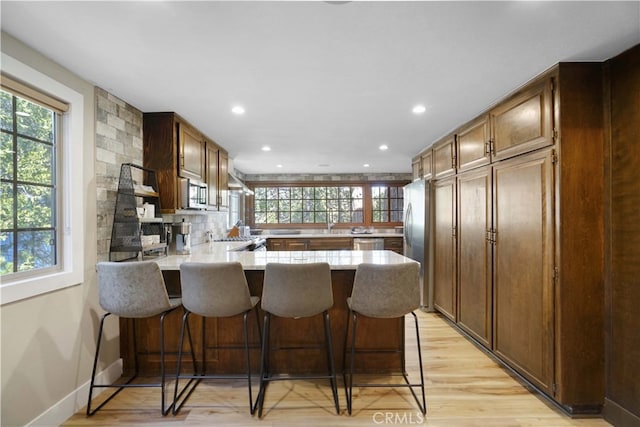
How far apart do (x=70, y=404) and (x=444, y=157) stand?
388 centimetres

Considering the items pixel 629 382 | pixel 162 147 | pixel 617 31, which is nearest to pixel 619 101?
pixel 617 31

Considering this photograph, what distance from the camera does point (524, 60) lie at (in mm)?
1772

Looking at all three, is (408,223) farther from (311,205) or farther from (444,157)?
(311,205)

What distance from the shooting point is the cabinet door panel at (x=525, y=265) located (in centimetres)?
192

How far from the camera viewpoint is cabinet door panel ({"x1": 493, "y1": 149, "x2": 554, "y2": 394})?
1919mm

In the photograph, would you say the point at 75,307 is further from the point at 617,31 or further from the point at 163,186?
the point at 617,31

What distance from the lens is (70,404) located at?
184 centimetres

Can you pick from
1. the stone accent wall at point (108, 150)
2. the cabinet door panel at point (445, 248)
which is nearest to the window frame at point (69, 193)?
the stone accent wall at point (108, 150)

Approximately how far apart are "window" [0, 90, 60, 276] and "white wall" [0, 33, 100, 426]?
0.18 meters

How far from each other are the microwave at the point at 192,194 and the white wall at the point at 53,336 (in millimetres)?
768

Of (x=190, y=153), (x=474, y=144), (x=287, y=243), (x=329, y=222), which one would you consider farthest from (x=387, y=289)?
(x=329, y=222)

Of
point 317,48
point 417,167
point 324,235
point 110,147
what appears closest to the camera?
point 317,48

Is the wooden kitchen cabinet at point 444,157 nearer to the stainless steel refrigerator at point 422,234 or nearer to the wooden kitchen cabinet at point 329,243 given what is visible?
the stainless steel refrigerator at point 422,234

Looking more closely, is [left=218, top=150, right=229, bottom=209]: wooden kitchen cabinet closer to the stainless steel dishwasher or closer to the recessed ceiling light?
the recessed ceiling light
